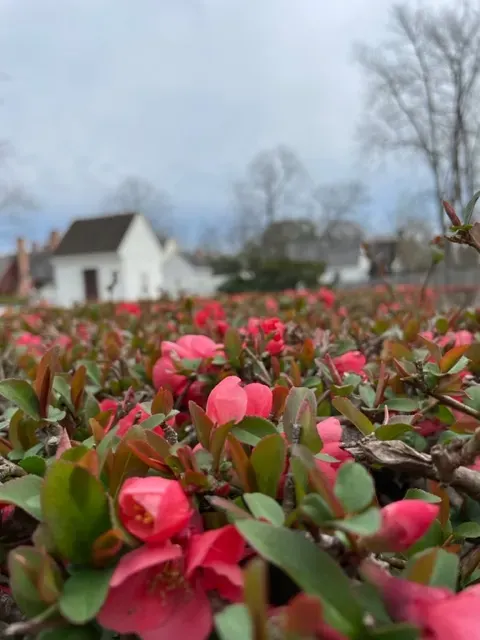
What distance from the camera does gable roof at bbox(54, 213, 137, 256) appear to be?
3438 cm

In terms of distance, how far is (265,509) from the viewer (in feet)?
1.74

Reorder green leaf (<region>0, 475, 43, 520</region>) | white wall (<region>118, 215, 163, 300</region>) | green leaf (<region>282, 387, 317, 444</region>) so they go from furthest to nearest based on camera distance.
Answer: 1. white wall (<region>118, 215, 163, 300</region>)
2. green leaf (<region>282, 387, 317, 444</region>)
3. green leaf (<region>0, 475, 43, 520</region>)

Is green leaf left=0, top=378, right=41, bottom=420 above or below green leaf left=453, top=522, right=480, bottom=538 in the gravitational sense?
above

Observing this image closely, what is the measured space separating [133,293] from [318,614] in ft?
111

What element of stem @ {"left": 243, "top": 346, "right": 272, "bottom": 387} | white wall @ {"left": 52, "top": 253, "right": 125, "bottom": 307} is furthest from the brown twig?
white wall @ {"left": 52, "top": 253, "right": 125, "bottom": 307}

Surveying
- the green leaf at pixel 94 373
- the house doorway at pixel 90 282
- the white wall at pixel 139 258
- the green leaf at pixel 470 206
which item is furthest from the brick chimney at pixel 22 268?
the green leaf at pixel 470 206

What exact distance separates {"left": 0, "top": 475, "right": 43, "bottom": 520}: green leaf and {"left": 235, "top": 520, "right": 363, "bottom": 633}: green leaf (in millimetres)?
221

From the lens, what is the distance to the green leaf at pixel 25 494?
1.86ft

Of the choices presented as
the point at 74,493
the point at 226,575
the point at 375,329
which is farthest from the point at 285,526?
the point at 375,329

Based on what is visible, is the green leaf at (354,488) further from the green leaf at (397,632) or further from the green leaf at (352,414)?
the green leaf at (352,414)

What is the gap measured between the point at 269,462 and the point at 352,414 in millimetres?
231

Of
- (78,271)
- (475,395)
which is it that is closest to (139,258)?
(78,271)

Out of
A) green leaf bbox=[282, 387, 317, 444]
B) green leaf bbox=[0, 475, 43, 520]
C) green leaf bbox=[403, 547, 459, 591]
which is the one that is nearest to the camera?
green leaf bbox=[403, 547, 459, 591]

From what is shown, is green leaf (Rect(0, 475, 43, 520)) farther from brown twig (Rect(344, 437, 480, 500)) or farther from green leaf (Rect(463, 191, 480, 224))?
green leaf (Rect(463, 191, 480, 224))
